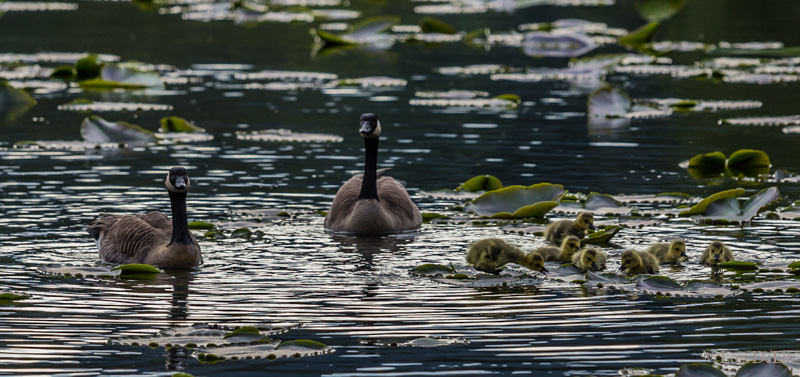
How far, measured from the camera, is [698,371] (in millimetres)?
7840

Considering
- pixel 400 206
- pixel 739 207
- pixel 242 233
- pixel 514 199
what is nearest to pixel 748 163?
pixel 739 207

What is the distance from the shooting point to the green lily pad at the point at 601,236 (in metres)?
12.3

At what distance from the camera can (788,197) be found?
46.6 feet

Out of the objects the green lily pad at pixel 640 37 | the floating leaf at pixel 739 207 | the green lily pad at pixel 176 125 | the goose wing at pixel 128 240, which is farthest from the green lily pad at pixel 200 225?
the green lily pad at pixel 640 37

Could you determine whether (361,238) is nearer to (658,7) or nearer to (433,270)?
(433,270)

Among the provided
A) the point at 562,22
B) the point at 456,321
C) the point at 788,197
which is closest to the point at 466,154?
the point at 788,197

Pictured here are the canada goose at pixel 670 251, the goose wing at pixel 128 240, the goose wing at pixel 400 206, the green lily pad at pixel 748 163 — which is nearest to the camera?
the canada goose at pixel 670 251

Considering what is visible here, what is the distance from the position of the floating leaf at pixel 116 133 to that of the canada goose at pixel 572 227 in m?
7.31

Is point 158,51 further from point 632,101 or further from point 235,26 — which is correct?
point 632,101

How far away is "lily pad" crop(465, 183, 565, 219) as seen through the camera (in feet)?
44.7

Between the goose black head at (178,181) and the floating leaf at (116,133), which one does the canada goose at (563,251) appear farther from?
the floating leaf at (116,133)

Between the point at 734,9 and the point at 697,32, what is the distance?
19.8 feet

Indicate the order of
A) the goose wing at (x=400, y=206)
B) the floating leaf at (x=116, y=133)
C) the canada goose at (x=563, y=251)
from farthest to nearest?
the floating leaf at (x=116, y=133)
the goose wing at (x=400, y=206)
the canada goose at (x=563, y=251)

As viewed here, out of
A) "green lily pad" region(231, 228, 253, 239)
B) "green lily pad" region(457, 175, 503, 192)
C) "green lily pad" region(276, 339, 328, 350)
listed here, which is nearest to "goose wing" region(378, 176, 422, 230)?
"green lily pad" region(457, 175, 503, 192)
